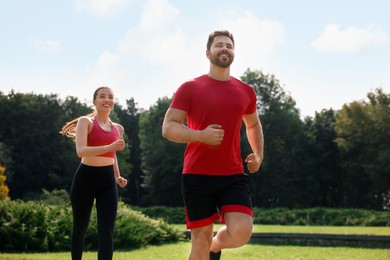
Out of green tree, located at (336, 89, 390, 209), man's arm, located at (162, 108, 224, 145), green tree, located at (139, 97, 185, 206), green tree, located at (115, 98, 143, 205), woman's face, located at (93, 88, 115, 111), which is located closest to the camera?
man's arm, located at (162, 108, 224, 145)

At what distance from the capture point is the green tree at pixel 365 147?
151ft

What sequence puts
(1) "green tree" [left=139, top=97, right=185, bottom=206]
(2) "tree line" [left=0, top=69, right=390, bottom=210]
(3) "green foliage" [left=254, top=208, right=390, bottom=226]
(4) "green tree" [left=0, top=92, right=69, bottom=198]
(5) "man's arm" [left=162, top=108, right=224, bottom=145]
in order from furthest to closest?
(1) "green tree" [left=139, top=97, right=185, bottom=206], (4) "green tree" [left=0, top=92, right=69, bottom=198], (2) "tree line" [left=0, top=69, right=390, bottom=210], (3) "green foliage" [left=254, top=208, right=390, bottom=226], (5) "man's arm" [left=162, top=108, right=224, bottom=145]

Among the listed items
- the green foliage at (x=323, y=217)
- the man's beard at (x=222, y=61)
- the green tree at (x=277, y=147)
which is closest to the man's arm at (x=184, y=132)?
the man's beard at (x=222, y=61)

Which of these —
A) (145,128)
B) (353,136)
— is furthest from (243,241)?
(145,128)

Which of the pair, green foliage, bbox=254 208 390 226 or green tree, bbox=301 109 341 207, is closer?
green foliage, bbox=254 208 390 226

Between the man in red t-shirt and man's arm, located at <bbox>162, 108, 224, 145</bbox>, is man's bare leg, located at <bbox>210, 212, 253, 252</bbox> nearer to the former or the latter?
the man in red t-shirt

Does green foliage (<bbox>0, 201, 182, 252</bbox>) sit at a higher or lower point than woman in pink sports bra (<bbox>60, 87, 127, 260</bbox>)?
lower

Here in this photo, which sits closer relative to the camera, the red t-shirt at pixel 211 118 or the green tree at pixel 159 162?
the red t-shirt at pixel 211 118

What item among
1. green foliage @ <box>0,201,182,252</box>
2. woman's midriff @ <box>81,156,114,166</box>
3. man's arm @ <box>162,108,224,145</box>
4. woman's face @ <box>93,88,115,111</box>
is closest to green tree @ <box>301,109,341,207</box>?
green foliage @ <box>0,201,182,252</box>

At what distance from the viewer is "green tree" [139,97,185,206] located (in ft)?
173

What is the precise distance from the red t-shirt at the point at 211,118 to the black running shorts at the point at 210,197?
69mm

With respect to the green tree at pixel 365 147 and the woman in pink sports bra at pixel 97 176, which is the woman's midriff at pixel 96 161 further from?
the green tree at pixel 365 147

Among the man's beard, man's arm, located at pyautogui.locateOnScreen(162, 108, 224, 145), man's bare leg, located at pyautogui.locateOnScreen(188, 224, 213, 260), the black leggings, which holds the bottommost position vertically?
man's bare leg, located at pyautogui.locateOnScreen(188, 224, 213, 260)

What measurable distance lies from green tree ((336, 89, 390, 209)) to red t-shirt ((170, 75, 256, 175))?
A: 42374 mm
